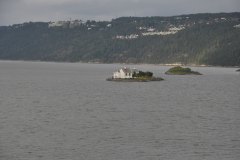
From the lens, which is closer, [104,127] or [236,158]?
[236,158]

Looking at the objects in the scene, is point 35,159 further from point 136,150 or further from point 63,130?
point 63,130

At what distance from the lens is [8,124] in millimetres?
76875

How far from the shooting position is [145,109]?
10238 centimetres

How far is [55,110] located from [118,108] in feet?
38.5

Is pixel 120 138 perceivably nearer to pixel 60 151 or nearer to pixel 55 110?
pixel 60 151

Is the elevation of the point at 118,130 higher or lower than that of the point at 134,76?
lower

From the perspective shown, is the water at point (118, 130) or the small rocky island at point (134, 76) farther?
the small rocky island at point (134, 76)

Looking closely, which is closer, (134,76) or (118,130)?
(118,130)

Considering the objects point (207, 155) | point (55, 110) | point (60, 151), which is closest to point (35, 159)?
point (60, 151)

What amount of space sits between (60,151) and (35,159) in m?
4.45

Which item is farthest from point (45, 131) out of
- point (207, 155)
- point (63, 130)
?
point (207, 155)

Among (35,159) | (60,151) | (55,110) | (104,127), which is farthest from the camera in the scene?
(55,110)

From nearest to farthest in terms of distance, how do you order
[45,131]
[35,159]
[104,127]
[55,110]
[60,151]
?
[35,159]
[60,151]
[45,131]
[104,127]
[55,110]

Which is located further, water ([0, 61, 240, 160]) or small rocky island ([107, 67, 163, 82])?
small rocky island ([107, 67, 163, 82])
